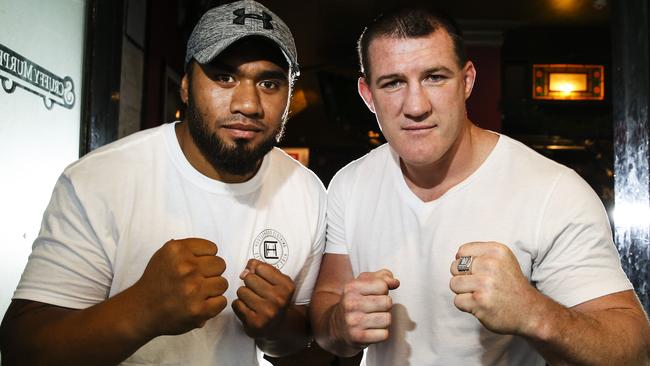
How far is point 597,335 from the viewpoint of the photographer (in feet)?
4.31

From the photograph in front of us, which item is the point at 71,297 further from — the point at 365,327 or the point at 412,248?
the point at 412,248

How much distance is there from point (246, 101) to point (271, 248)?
46cm

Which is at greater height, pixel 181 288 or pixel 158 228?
pixel 158 228

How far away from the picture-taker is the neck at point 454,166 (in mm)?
1750

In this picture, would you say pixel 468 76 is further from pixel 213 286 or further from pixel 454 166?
pixel 213 286

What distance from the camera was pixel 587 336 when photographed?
1.30 metres

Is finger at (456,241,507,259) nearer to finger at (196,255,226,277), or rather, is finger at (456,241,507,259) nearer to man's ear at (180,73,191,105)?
finger at (196,255,226,277)

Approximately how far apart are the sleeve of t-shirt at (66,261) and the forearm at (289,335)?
51 centimetres

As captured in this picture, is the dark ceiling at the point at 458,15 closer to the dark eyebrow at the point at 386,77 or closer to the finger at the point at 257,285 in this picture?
the dark eyebrow at the point at 386,77

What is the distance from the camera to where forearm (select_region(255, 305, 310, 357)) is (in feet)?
5.52

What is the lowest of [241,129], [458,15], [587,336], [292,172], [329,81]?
[587,336]

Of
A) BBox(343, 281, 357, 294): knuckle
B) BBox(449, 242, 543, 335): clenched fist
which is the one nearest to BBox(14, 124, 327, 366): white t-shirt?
BBox(343, 281, 357, 294): knuckle

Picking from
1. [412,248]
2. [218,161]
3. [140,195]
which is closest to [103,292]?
[140,195]

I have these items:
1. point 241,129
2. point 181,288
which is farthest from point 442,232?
point 181,288
